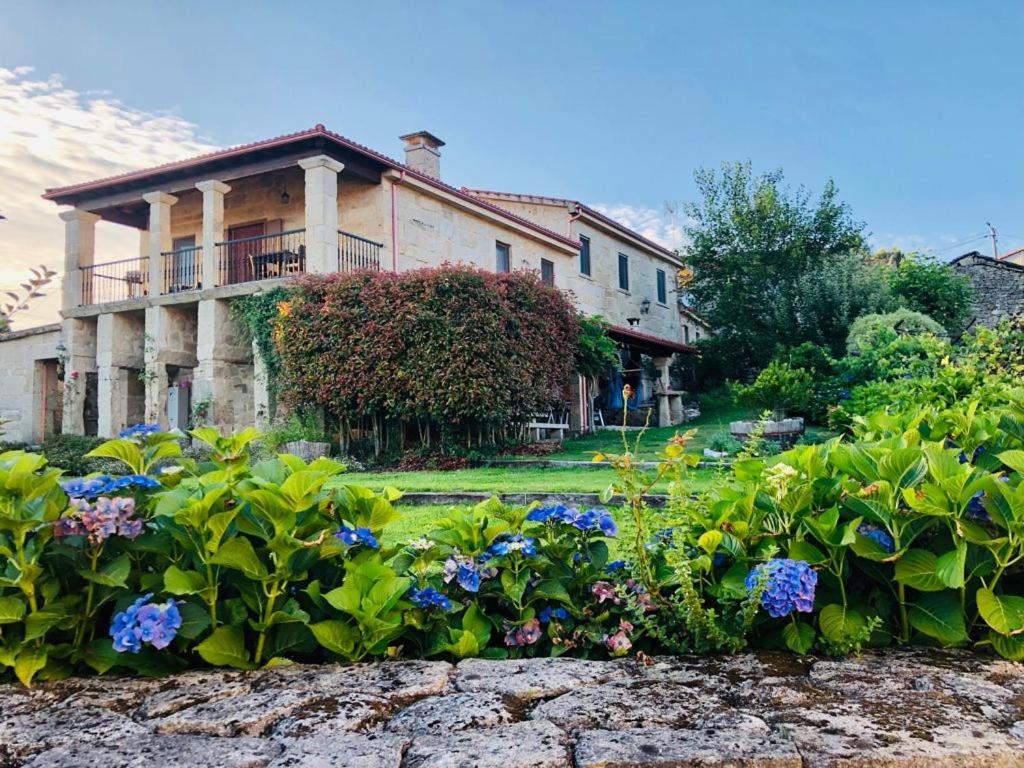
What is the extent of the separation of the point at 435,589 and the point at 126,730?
872mm

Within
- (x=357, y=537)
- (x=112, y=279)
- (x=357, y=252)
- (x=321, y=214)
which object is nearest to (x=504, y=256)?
(x=357, y=252)

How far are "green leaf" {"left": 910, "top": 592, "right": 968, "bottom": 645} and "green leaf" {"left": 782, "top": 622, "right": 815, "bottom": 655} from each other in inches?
12.1

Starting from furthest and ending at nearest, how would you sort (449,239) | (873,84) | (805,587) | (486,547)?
1. (449,239)
2. (873,84)
3. (486,547)
4. (805,587)

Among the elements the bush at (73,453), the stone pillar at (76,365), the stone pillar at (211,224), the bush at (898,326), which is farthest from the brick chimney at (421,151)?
the bush at (898,326)

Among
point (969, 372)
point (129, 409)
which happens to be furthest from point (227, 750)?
point (129, 409)

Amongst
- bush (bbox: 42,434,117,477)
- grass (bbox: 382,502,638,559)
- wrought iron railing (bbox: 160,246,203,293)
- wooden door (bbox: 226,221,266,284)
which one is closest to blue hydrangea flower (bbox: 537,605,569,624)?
grass (bbox: 382,502,638,559)

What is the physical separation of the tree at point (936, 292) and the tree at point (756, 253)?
1.32 meters

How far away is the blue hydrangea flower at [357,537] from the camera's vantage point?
2074 mm

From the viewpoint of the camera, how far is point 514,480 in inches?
314

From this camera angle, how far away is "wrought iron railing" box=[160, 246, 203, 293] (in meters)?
16.4

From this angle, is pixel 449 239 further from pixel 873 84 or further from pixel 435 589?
pixel 435 589

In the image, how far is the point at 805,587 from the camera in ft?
6.39

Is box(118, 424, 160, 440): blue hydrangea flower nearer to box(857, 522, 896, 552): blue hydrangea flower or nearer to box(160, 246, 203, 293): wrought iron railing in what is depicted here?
box(857, 522, 896, 552): blue hydrangea flower

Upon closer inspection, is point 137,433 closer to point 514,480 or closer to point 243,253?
point 514,480
